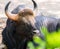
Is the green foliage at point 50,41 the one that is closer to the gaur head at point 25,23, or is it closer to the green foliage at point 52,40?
the green foliage at point 52,40

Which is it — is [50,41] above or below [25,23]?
above

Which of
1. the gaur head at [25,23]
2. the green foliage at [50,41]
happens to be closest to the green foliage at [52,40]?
the green foliage at [50,41]

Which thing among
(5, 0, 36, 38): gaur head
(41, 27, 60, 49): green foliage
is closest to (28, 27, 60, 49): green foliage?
(41, 27, 60, 49): green foliage

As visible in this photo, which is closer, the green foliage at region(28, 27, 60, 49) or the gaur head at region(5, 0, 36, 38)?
the green foliage at region(28, 27, 60, 49)

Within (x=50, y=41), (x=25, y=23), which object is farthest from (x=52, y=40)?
(x=25, y=23)

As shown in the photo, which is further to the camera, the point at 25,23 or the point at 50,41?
the point at 25,23

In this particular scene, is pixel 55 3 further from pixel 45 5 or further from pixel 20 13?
pixel 20 13

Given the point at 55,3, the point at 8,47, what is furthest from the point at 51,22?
the point at 55,3

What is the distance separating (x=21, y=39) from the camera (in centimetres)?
646

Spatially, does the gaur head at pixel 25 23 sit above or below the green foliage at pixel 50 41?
below

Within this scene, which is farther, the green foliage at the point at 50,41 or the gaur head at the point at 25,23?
the gaur head at the point at 25,23

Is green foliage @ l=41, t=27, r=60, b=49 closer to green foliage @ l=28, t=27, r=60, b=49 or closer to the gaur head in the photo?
green foliage @ l=28, t=27, r=60, b=49

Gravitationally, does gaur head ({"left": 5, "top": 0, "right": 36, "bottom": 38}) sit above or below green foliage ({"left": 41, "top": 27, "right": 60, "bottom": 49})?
below

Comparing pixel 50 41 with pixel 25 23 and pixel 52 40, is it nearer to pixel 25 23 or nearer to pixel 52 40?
pixel 52 40
